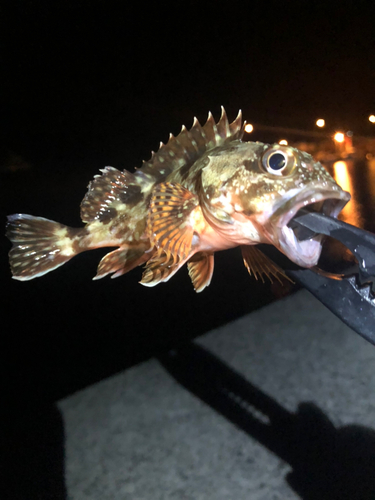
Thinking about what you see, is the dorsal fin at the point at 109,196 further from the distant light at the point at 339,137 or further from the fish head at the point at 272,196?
the distant light at the point at 339,137

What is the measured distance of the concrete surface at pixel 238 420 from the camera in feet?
3.32

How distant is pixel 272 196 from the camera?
0.67 m

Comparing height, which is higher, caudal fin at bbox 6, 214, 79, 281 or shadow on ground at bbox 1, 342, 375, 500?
caudal fin at bbox 6, 214, 79, 281

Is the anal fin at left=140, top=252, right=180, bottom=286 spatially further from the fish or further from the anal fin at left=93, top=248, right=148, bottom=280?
the anal fin at left=93, top=248, right=148, bottom=280

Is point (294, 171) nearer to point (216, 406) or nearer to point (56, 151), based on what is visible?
point (216, 406)

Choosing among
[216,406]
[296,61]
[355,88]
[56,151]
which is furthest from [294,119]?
[216,406]

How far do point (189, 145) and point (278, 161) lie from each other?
298mm

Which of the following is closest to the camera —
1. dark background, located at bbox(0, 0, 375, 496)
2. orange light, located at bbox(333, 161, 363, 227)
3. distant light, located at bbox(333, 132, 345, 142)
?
dark background, located at bbox(0, 0, 375, 496)

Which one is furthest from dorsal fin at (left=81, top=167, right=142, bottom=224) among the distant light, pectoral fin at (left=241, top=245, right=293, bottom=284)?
the distant light

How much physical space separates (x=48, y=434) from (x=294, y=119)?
200 cm

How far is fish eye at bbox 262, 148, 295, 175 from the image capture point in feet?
2.16

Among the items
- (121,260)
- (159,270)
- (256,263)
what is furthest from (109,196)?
(256,263)

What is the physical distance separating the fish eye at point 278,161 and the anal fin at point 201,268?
28 cm

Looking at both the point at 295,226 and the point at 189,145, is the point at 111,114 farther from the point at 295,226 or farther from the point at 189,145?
the point at 295,226
